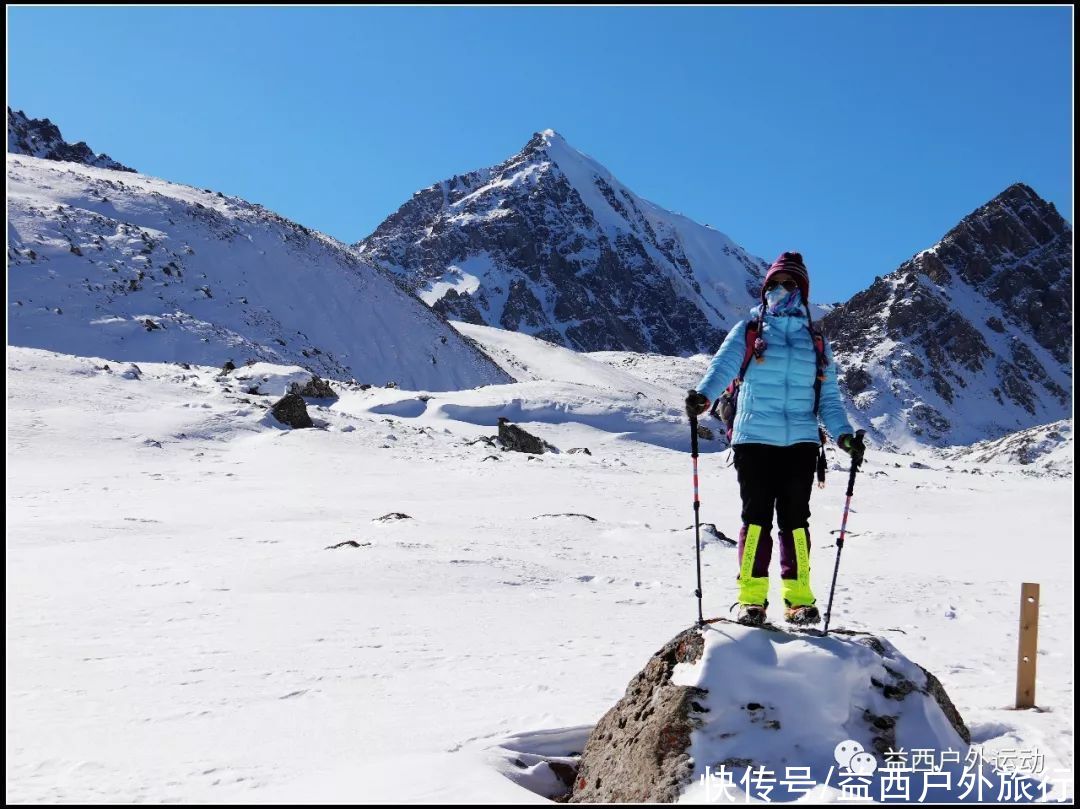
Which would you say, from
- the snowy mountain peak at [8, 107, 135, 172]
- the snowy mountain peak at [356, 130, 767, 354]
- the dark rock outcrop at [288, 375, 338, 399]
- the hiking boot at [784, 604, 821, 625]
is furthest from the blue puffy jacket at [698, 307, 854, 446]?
the snowy mountain peak at [356, 130, 767, 354]

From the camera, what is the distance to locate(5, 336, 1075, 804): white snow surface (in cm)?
388

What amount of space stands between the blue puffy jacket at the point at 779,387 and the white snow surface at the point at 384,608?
64.1 inches

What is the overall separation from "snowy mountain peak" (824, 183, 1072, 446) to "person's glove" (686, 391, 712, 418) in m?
133

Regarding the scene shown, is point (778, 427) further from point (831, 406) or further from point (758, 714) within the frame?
point (758, 714)

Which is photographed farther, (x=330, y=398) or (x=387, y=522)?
(x=330, y=398)

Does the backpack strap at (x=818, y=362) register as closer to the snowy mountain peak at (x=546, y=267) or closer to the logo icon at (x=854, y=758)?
the logo icon at (x=854, y=758)

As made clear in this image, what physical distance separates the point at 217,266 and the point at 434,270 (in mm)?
113135

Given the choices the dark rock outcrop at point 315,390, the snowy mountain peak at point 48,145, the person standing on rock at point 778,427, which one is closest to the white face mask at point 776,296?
the person standing on rock at point 778,427

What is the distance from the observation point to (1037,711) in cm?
466

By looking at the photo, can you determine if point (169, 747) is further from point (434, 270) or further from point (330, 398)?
point (434, 270)

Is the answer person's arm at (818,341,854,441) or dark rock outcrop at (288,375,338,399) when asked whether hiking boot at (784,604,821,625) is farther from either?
dark rock outcrop at (288,375,338,399)

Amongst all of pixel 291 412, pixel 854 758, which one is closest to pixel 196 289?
pixel 291 412

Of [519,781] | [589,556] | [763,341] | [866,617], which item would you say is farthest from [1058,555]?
[519,781]

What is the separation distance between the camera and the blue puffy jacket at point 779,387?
4.84m
